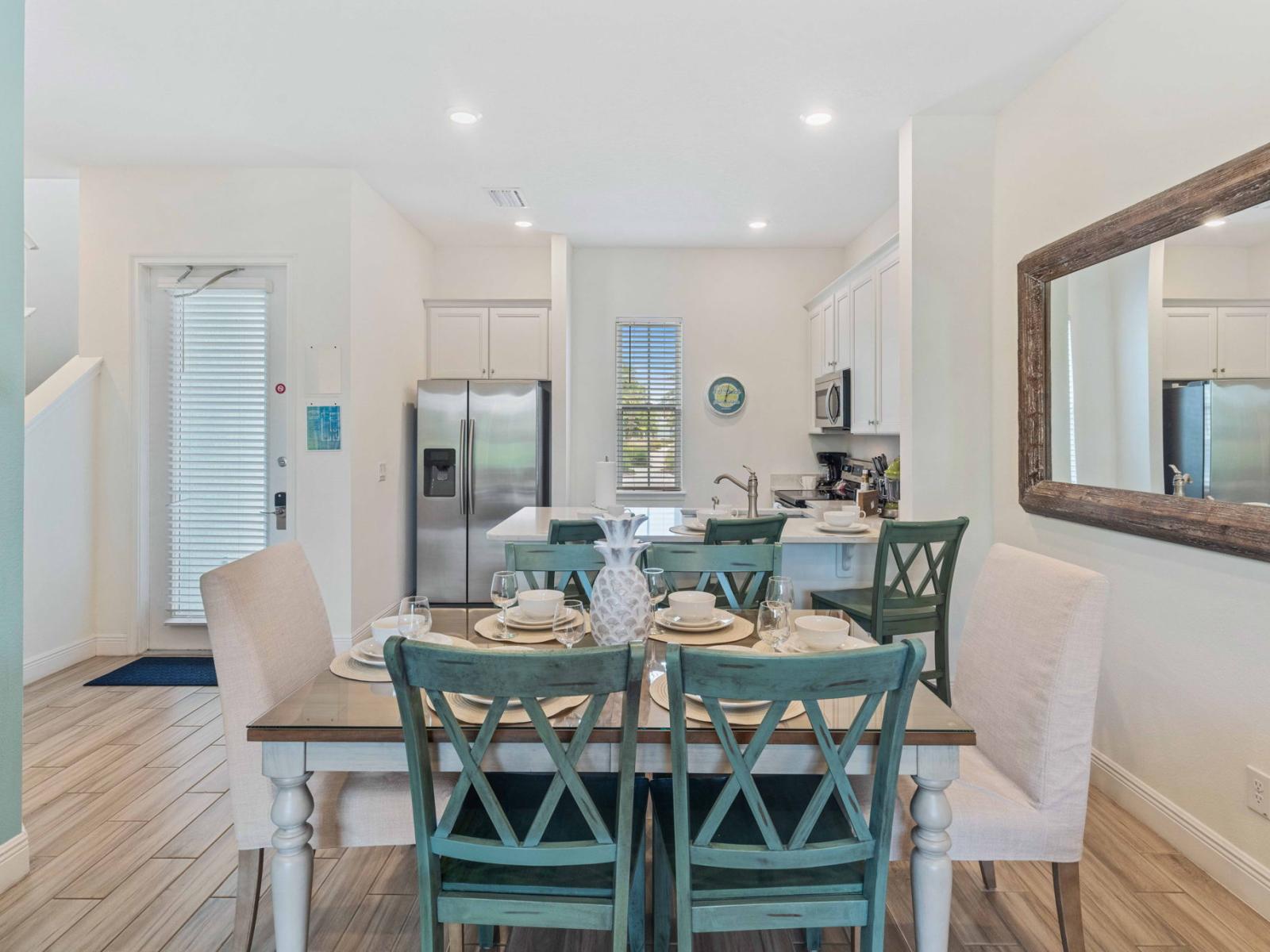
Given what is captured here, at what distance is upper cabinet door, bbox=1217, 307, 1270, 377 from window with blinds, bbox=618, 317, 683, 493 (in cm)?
390

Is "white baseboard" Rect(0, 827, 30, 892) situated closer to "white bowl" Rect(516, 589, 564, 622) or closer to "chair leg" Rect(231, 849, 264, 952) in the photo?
"chair leg" Rect(231, 849, 264, 952)

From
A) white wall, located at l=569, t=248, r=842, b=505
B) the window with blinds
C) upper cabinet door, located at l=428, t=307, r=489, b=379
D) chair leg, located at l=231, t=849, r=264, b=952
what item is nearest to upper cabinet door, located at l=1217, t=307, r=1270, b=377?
chair leg, located at l=231, t=849, r=264, b=952

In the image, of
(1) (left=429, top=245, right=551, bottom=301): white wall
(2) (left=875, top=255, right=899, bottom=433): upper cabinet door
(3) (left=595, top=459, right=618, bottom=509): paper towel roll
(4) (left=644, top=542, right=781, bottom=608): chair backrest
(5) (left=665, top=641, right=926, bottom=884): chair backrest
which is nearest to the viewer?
(5) (left=665, top=641, right=926, bottom=884): chair backrest

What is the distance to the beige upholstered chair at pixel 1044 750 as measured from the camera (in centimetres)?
146

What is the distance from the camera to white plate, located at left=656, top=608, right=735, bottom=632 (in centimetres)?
189

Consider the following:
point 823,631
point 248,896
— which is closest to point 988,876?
point 823,631

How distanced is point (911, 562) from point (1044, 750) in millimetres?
1363

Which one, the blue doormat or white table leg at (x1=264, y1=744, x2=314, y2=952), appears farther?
the blue doormat

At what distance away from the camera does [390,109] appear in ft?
10.6

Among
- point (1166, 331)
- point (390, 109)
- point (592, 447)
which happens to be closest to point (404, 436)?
point (592, 447)

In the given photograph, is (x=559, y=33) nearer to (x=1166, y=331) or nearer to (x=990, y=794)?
(x=1166, y=331)

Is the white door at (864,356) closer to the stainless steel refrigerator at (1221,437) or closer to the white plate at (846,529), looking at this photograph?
the white plate at (846,529)

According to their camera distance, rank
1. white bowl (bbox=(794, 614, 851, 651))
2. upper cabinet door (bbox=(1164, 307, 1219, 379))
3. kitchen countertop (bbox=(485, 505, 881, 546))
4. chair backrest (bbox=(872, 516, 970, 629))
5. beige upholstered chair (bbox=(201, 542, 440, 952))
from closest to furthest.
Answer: beige upholstered chair (bbox=(201, 542, 440, 952)) < white bowl (bbox=(794, 614, 851, 651)) < upper cabinet door (bbox=(1164, 307, 1219, 379)) < chair backrest (bbox=(872, 516, 970, 629)) < kitchen countertop (bbox=(485, 505, 881, 546))

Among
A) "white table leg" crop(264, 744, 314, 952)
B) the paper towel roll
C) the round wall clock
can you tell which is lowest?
"white table leg" crop(264, 744, 314, 952)
